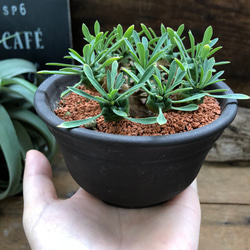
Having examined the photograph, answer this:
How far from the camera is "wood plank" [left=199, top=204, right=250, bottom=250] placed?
2.57 feet

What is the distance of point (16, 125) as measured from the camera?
883 mm

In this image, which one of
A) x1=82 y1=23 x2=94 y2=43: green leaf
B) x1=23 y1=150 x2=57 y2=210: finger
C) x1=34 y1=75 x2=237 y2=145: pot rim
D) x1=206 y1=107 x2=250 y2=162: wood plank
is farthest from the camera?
x1=206 y1=107 x2=250 y2=162: wood plank

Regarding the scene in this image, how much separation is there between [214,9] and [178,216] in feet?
2.22

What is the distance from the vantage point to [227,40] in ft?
3.21

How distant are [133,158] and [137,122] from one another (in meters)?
0.06

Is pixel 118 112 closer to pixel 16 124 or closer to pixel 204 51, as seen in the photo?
pixel 204 51

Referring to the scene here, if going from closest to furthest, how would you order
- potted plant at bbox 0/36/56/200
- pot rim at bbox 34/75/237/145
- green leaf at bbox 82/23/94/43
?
pot rim at bbox 34/75/237/145, green leaf at bbox 82/23/94/43, potted plant at bbox 0/36/56/200

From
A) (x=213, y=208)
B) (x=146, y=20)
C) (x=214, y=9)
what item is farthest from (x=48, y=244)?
(x=214, y=9)

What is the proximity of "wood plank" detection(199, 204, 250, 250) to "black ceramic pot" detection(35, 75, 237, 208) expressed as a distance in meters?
0.35

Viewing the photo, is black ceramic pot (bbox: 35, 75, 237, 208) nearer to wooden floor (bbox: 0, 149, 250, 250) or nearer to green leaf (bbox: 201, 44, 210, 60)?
green leaf (bbox: 201, 44, 210, 60)

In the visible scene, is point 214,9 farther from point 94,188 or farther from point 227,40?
point 94,188

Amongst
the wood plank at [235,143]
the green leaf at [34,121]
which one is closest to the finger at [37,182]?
the green leaf at [34,121]

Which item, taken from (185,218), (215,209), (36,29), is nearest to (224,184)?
(215,209)

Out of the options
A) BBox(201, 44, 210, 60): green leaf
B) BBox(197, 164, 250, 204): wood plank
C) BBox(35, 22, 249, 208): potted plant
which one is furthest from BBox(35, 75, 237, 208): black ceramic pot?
BBox(197, 164, 250, 204): wood plank
